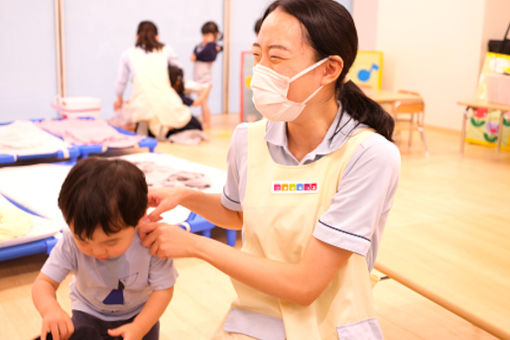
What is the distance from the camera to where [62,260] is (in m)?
1.54

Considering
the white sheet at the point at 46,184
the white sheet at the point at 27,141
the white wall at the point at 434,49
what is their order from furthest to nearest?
the white wall at the point at 434,49 < the white sheet at the point at 27,141 < the white sheet at the point at 46,184

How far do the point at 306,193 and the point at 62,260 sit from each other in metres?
0.70

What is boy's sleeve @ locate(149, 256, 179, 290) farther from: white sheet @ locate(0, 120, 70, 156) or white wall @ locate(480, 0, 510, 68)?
white wall @ locate(480, 0, 510, 68)

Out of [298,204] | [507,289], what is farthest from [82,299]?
[507,289]

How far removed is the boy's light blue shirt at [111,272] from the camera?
5.06 feet

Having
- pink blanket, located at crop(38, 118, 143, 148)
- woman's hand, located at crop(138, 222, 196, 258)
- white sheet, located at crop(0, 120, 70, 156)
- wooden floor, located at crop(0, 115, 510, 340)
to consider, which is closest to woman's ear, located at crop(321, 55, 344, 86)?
woman's hand, located at crop(138, 222, 196, 258)

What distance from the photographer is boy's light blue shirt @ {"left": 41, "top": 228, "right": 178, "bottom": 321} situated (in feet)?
5.06

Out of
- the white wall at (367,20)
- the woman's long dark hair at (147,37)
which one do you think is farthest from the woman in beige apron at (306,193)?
the white wall at (367,20)

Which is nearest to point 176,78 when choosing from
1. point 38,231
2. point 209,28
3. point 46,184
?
point 209,28

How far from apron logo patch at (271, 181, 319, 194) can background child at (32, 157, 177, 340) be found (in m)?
0.35

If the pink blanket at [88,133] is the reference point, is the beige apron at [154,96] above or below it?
above

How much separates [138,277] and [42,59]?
6.36m

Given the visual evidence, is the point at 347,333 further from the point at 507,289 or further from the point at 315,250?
the point at 507,289

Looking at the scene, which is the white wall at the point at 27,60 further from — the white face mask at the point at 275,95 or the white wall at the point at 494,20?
the white face mask at the point at 275,95
